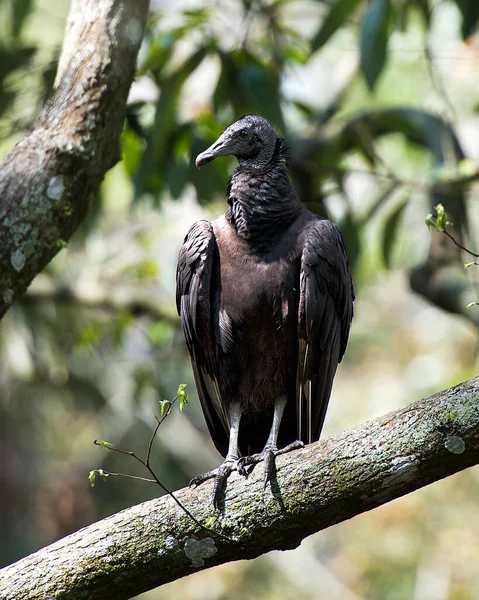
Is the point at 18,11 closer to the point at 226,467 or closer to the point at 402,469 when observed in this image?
the point at 226,467

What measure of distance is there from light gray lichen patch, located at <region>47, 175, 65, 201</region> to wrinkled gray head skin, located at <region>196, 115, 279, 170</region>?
3.12ft

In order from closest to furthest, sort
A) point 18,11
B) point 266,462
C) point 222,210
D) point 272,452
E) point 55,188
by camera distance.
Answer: point 266,462 < point 272,452 < point 55,188 < point 18,11 < point 222,210

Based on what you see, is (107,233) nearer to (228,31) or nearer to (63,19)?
(63,19)

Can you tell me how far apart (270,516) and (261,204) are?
1600mm

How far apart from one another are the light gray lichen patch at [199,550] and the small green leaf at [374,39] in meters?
2.74

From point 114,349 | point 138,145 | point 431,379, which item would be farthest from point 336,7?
point 431,379

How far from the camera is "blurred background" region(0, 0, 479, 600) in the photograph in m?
4.98

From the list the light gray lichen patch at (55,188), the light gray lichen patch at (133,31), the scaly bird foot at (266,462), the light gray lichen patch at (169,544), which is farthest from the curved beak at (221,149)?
the light gray lichen patch at (169,544)

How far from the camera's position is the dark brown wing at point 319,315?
12.1 ft

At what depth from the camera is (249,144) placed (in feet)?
13.3

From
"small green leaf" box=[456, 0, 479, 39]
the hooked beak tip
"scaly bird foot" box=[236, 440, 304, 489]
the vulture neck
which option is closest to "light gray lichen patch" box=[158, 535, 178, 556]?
"scaly bird foot" box=[236, 440, 304, 489]

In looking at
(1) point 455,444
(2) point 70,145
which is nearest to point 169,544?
(1) point 455,444

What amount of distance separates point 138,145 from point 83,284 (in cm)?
178

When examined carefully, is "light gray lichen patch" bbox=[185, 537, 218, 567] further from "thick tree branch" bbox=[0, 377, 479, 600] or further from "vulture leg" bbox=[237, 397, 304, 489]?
"vulture leg" bbox=[237, 397, 304, 489]
